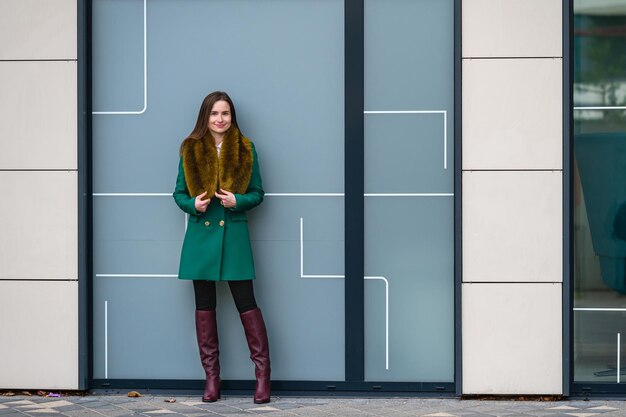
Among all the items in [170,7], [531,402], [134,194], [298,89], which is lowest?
[531,402]

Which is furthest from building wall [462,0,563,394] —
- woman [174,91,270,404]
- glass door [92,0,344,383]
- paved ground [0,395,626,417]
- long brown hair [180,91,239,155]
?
long brown hair [180,91,239,155]

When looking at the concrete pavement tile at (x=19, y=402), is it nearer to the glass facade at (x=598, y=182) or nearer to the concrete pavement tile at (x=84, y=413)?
the concrete pavement tile at (x=84, y=413)

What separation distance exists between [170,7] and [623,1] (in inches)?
123

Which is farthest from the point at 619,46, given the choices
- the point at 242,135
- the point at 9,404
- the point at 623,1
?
the point at 9,404

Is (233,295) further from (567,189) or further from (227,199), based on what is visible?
(567,189)

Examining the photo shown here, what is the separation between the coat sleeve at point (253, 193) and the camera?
7.96 meters

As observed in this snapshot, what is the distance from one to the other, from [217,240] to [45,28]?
1908mm

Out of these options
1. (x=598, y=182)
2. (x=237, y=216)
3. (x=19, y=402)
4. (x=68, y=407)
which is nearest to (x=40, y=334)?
(x=19, y=402)

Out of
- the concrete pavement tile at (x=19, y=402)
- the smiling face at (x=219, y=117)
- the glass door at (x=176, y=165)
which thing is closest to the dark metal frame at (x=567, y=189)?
the glass door at (x=176, y=165)

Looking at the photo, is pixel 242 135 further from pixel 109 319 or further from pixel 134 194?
pixel 109 319

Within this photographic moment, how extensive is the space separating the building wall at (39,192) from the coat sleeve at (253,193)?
121cm

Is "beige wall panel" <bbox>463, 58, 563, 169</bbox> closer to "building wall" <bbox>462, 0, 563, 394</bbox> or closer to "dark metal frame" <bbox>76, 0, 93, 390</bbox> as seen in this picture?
"building wall" <bbox>462, 0, 563, 394</bbox>

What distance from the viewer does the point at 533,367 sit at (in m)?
8.10

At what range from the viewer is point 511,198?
8094 mm
